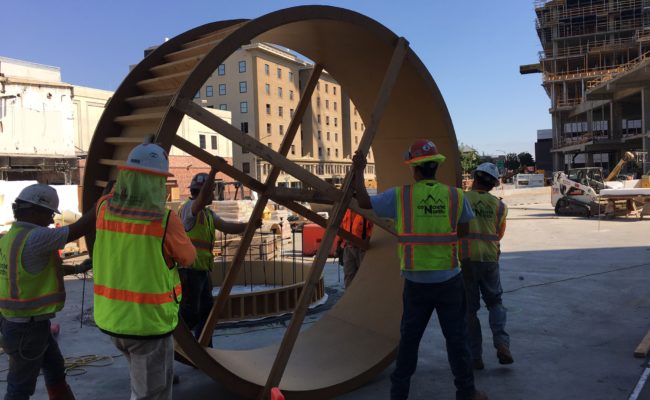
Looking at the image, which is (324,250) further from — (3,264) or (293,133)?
(3,264)

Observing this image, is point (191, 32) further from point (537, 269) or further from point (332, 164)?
point (332, 164)

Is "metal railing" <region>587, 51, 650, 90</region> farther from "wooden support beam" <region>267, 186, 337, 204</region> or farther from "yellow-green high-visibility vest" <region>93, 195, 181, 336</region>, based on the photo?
"yellow-green high-visibility vest" <region>93, 195, 181, 336</region>

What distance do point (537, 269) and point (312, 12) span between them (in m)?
8.03

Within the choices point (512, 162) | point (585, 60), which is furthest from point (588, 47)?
point (512, 162)

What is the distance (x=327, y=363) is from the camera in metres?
5.30

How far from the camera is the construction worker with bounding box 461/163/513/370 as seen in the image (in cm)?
515

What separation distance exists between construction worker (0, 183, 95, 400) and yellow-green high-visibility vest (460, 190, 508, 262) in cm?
350

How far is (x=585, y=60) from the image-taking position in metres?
63.1

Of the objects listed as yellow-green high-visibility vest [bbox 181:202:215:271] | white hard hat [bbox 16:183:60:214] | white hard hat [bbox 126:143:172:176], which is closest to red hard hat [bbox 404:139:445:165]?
white hard hat [bbox 126:143:172:176]

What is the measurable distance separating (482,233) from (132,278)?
3.48 meters

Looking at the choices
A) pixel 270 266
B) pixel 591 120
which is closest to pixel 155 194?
pixel 270 266

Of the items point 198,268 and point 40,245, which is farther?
point 198,268

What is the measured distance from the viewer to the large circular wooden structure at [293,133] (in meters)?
3.98

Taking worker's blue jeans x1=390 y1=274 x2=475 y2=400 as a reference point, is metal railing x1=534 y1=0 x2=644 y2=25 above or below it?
above
